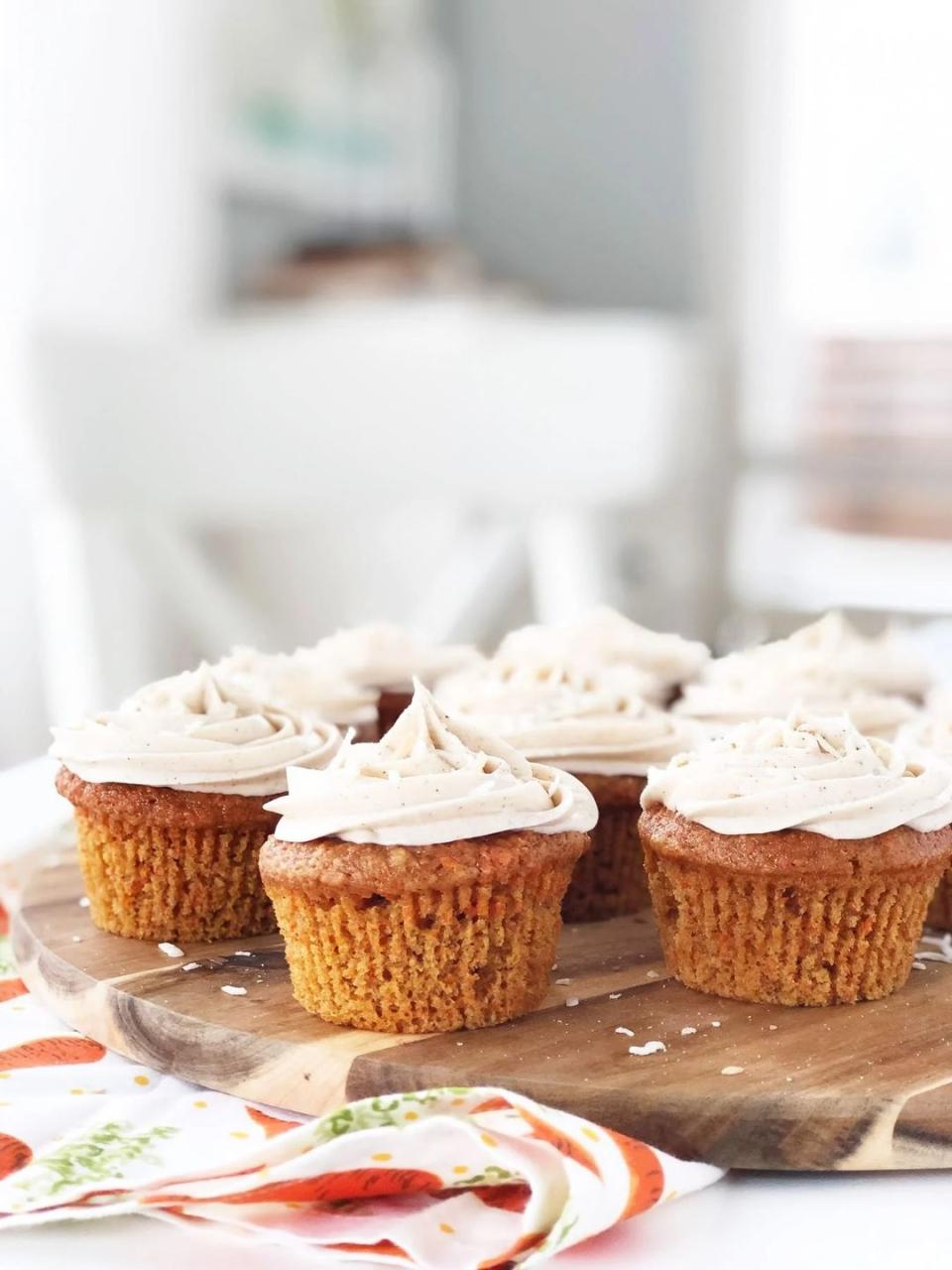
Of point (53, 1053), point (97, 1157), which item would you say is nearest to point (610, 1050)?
point (97, 1157)

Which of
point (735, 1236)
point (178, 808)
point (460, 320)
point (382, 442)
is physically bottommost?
point (735, 1236)

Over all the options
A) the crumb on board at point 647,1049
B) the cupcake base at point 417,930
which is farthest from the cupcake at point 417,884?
the crumb on board at point 647,1049

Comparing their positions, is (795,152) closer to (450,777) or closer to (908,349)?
(908,349)

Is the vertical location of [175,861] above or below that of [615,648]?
below

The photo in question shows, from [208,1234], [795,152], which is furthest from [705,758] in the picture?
[795,152]

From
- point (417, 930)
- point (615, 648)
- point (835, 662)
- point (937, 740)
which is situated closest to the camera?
point (417, 930)

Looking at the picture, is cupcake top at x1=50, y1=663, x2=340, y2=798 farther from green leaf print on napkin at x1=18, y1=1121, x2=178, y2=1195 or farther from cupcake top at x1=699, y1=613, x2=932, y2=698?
cupcake top at x1=699, y1=613, x2=932, y2=698

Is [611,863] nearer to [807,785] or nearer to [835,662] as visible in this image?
[807,785]

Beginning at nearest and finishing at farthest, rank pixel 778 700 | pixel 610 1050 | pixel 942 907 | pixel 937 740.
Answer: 1. pixel 610 1050
2. pixel 942 907
3. pixel 937 740
4. pixel 778 700
